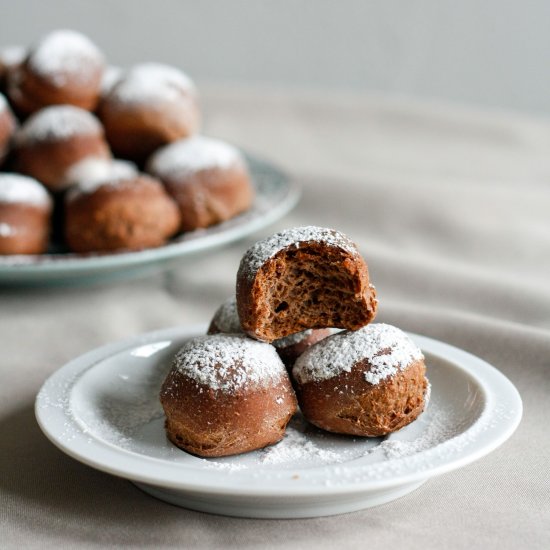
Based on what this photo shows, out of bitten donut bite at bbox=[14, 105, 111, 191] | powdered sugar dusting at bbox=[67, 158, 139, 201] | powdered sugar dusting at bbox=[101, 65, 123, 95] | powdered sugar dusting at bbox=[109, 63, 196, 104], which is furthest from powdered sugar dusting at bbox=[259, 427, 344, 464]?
powdered sugar dusting at bbox=[101, 65, 123, 95]

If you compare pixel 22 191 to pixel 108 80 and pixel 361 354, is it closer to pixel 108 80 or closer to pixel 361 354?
pixel 108 80

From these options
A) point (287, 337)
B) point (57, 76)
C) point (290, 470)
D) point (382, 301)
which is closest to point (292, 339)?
point (287, 337)

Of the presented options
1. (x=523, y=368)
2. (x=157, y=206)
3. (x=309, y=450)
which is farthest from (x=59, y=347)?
(x=523, y=368)

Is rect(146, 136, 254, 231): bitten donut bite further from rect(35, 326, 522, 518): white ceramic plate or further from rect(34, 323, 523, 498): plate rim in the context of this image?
rect(34, 323, 523, 498): plate rim

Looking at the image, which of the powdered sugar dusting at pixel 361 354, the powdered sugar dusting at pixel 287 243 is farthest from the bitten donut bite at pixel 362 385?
the powdered sugar dusting at pixel 287 243

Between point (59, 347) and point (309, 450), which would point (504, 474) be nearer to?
point (309, 450)

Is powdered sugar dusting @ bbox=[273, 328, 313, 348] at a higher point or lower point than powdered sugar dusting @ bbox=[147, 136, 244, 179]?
higher

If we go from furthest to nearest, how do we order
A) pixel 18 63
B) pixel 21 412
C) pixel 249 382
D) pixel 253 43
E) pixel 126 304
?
pixel 253 43 → pixel 18 63 → pixel 126 304 → pixel 21 412 → pixel 249 382
